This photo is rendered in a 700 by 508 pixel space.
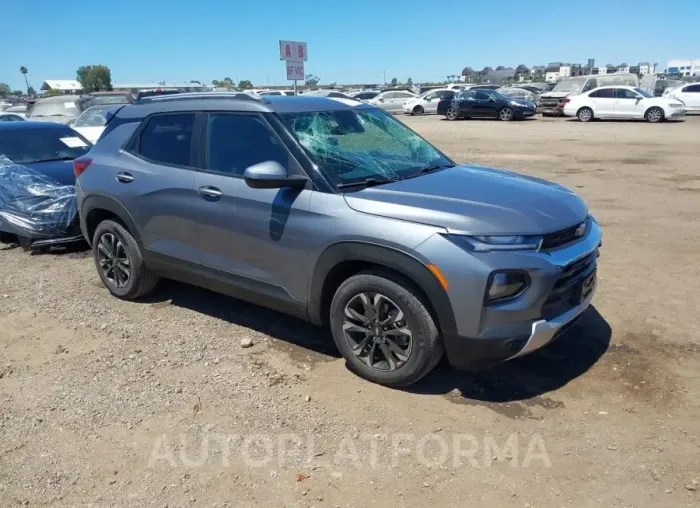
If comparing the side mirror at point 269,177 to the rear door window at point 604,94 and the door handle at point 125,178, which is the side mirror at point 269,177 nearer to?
the door handle at point 125,178

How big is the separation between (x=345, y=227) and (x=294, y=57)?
21.7 m

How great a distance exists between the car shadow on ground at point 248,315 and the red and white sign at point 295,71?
63.0 ft

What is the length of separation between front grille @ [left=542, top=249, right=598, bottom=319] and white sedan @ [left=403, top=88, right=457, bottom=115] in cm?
3130

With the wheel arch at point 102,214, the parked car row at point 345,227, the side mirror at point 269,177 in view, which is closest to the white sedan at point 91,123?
the wheel arch at point 102,214

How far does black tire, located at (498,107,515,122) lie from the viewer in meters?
27.1

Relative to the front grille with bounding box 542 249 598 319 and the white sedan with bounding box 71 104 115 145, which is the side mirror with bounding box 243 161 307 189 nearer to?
the front grille with bounding box 542 249 598 319

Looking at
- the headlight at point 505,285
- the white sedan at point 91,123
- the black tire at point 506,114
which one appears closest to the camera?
the headlight at point 505,285

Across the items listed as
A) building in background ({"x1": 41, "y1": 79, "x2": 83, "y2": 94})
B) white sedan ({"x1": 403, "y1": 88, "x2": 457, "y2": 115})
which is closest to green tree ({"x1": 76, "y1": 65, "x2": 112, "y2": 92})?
building in background ({"x1": 41, "y1": 79, "x2": 83, "y2": 94})

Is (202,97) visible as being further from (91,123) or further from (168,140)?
(91,123)

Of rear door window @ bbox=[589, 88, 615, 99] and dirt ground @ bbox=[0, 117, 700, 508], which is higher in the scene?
rear door window @ bbox=[589, 88, 615, 99]

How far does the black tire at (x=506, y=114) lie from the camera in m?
27.1

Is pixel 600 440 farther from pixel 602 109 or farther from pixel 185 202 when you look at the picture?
pixel 602 109

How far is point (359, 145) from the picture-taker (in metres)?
4.19

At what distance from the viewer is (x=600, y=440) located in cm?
311
